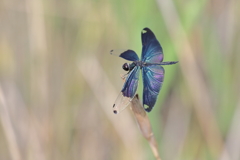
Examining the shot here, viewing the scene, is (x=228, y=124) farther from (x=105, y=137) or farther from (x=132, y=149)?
(x=105, y=137)

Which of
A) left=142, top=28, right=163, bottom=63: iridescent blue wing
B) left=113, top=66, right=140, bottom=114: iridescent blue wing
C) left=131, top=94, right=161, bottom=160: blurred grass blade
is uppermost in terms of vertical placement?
left=142, top=28, right=163, bottom=63: iridescent blue wing

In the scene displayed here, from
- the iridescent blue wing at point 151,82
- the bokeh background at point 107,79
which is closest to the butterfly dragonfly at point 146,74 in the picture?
the iridescent blue wing at point 151,82

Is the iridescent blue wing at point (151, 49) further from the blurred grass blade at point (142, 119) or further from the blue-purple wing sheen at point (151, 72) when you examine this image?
the blurred grass blade at point (142, 119)

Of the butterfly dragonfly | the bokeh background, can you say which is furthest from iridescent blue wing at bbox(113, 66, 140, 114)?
the bokeh background

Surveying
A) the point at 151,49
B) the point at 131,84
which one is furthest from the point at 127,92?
the point at 151,49

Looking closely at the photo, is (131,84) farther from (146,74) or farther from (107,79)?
(107,79)

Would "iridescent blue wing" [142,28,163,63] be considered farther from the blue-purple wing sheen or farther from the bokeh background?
the bokeh background
